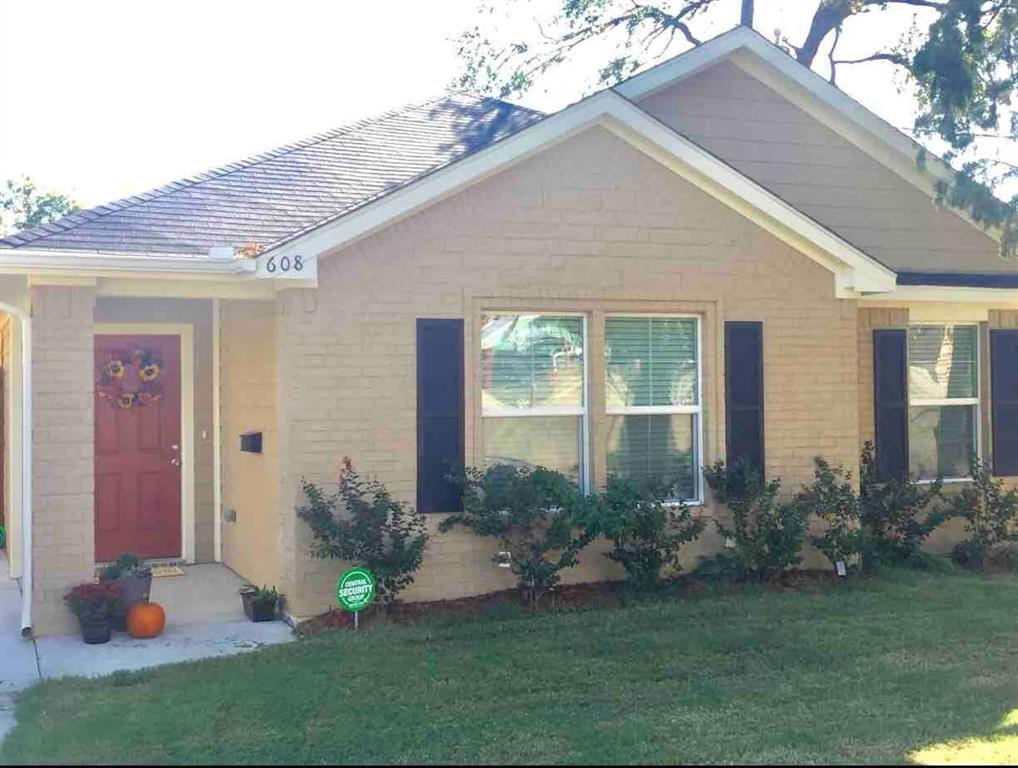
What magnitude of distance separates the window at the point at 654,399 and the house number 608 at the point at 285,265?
2.64 m

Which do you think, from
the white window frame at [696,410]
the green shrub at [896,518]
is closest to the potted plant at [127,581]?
the white window frame at [696,410]

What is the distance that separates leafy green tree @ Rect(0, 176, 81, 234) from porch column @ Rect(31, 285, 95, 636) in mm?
44389

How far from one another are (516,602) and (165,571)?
11.3ft

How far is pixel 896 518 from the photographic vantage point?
10555 millimetres

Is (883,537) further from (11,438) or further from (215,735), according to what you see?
(11,438)

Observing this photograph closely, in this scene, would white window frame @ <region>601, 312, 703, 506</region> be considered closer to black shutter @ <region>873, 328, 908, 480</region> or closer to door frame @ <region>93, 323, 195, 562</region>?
black shutter @ <region>873, 328, 908, 480</region>

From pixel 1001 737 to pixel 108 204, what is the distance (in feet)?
24.1

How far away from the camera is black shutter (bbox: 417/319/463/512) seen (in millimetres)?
8719

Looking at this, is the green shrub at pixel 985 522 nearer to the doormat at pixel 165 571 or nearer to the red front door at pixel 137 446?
the doormat at pixel 165 571

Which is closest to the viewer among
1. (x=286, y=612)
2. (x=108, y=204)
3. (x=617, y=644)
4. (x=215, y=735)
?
(x=215, y=735)

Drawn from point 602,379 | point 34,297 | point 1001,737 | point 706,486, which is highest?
point 34,297

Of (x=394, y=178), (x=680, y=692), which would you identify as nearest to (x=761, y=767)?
(x=680, y=692)

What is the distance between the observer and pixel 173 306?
10.7m

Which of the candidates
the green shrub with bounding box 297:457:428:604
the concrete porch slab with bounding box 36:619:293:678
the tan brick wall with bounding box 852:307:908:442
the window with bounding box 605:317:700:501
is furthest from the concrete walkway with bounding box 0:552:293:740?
the tan brick wall with bounding box 852:307:908:442
